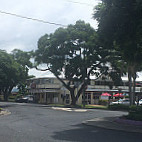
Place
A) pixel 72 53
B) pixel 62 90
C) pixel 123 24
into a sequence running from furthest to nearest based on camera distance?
pixel 62 90 → pixel 72 53 → pixel 123 24

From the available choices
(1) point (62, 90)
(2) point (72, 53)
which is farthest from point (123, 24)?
(1) point (62, 90)

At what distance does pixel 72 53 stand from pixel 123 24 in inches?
1023

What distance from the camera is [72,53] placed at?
40.4 m

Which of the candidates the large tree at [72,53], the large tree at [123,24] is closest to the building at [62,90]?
the large tree at [72,53]

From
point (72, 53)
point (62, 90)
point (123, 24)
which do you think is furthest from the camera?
point (62, 90)

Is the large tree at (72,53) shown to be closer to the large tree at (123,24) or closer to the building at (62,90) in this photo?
the building at (62,90)

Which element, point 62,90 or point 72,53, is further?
point 62,90

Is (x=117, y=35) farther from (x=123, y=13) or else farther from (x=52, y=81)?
(x=52, y=81)

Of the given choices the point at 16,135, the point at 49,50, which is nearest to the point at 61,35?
the point at 49,50

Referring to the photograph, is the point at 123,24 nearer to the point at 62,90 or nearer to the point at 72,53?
the point at 72,53

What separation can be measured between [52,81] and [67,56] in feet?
65.5

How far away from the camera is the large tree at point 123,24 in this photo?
14.1m

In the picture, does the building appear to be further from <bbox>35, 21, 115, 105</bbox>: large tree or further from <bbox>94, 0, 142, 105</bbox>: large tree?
<bbox>94, 0, 142, 105</bbox>: large tree

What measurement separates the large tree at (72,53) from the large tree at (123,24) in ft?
70.6
